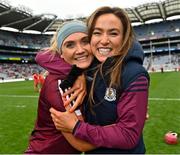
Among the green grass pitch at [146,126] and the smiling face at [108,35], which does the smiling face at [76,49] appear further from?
the green grass pitch at [146,126]

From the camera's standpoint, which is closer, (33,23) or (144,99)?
(144,99)

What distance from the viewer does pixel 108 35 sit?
213 cm

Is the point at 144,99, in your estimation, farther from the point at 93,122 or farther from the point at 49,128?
the point at 49,128

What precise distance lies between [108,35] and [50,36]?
7238 centimetres

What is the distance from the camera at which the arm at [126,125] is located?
1.90 meters

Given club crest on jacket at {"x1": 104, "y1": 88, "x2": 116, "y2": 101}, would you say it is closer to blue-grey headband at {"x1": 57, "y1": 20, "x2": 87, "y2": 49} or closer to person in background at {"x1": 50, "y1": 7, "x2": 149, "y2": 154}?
person in background at {"x1": 50, "y1": 7, "x2": 149, "y2": 154}

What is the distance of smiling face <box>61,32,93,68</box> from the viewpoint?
2264 millimetres

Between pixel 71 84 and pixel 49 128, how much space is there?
44 cm

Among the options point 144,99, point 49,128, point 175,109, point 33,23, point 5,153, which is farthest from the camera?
point 33,23

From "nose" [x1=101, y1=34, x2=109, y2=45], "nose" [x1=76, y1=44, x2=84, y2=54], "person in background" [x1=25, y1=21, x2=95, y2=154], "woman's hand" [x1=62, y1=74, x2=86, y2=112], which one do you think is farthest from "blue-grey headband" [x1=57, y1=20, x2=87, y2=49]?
"woman's hand" [x1=62, y1=74, x2=86, y2=112]

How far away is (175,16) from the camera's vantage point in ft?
257

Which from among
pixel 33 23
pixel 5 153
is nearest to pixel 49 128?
pixel 5 153

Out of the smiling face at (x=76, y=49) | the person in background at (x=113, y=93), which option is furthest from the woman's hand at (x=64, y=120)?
the smiling face at (x=76, y=49)

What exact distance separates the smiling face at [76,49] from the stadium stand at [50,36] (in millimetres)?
61415
